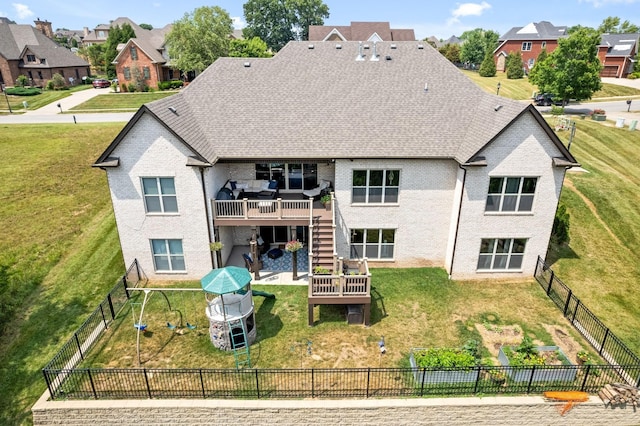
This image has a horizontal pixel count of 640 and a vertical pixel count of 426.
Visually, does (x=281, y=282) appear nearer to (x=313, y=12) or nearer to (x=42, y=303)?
(x=42, y=303)

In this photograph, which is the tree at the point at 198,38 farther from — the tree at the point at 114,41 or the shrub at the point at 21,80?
the shrub at the point at 21,80

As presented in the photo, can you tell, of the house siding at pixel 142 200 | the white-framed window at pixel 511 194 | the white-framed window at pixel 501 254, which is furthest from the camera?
the white-framed window at pixel 501 254

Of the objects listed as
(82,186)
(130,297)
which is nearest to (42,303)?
(130,297)

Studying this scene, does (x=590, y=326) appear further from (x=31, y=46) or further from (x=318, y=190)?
(x=31, y=46)

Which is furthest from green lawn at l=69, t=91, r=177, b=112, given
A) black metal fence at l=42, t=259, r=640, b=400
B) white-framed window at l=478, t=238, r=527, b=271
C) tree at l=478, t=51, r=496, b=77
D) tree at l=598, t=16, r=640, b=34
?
tree at l=598, t=16, r=640, b=34

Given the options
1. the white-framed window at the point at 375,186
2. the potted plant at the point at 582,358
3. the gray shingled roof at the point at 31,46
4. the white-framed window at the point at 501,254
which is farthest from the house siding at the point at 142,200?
the gray shingled roof at the point at 31,46

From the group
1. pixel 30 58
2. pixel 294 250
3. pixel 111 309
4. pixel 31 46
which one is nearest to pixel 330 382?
pixel 294 250
